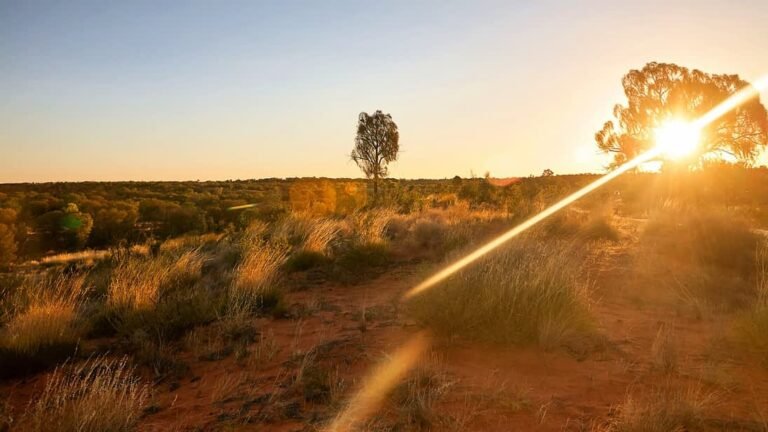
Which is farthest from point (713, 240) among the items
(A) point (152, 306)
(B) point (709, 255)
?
(A) point (152, 306)

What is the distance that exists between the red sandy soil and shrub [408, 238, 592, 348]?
0.48 ft

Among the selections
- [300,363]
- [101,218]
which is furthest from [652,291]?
[101,218]

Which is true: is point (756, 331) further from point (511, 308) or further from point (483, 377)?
point (483, 377)

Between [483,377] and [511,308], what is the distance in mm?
988

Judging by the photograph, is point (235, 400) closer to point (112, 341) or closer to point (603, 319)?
point (112, 341)

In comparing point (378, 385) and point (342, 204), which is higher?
point (342, 204)

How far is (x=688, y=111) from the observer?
75.2ft

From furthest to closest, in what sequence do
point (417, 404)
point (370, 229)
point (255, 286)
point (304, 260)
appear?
point (370, 229) < point (304, 260) < point (255, 286) < point (417, 404)

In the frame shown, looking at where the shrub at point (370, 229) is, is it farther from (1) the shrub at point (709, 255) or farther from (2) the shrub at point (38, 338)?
(2) the shrub at point (38, 338)

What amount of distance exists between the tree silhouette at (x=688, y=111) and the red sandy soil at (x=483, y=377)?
2155 centimetres

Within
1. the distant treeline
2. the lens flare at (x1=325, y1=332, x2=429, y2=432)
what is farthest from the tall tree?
the lens flare at (x1=325, y1=332, x2=429, y2=432)

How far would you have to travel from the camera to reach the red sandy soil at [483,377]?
3.05 m

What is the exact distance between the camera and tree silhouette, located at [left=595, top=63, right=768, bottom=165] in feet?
72.4

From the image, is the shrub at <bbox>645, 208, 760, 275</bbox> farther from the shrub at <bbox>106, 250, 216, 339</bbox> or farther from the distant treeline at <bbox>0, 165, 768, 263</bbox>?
the shrub at <bbox>106, 250, 216, 339</bbox>
